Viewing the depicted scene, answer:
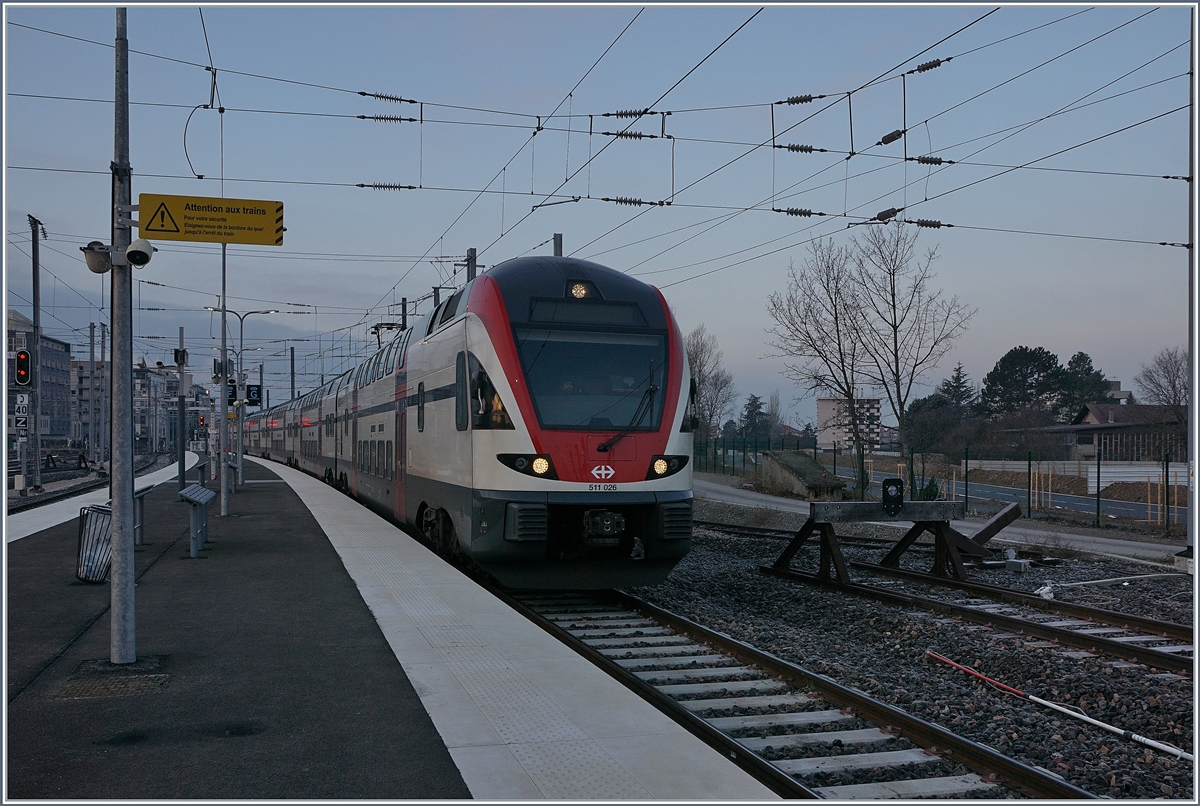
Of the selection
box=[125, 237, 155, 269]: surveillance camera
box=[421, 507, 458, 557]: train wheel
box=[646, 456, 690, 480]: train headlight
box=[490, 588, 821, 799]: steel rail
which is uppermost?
box=[125, 237, 155, 269]: surveillance camera

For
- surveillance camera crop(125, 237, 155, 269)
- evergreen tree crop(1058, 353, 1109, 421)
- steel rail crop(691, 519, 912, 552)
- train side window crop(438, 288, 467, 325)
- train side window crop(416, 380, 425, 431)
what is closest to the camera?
surveillance camera crop(125, 237, 155, 269)

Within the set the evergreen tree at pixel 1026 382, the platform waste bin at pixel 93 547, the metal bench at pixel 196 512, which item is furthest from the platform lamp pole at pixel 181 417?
the evergreen tree at pixel 1026 382

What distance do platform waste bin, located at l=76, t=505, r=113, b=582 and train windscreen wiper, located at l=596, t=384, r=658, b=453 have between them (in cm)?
565

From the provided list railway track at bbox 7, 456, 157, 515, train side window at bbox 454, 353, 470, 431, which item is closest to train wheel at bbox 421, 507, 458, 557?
train side window at bbox 454, 353, 470, 431

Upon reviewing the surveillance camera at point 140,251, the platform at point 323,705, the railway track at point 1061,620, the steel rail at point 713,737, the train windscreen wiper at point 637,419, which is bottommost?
the railway track at point 1061,620

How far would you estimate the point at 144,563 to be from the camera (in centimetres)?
1286

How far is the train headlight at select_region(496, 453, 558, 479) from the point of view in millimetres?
10445

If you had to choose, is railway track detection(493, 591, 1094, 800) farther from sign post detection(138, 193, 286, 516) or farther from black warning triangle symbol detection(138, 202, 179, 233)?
black warning triangle symbol detection(138, 202, 179, 233)

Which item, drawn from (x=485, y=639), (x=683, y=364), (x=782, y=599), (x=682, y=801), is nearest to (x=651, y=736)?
(x=682, y=801)

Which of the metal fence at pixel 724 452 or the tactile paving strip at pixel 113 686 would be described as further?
the metal fence at pixel 724 452

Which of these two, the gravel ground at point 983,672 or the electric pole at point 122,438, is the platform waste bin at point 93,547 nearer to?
the electric pole at point 122,438

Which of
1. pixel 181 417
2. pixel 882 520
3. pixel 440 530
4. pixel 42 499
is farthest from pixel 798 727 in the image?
pixel 42 499

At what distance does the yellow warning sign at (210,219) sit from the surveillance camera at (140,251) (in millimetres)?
282

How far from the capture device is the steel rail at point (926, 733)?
17.5 ft
